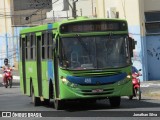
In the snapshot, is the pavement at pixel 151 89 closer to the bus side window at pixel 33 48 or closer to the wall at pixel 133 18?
the wall at pixel 133 18

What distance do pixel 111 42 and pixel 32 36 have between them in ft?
14.7

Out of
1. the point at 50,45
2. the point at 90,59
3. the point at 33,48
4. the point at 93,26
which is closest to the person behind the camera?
the point at 90,59

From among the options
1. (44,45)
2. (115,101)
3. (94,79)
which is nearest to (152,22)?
(44,45)

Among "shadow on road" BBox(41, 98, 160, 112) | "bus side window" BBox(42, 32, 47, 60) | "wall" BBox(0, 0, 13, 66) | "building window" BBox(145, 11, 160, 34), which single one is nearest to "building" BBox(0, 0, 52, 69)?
"wall" BBox(0, 0, 13, 66)

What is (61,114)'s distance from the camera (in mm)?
19078

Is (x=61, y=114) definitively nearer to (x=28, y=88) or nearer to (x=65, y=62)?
(x=65, y=62)

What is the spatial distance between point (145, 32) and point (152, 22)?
2.68 ft

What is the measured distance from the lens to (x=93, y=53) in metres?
19.8

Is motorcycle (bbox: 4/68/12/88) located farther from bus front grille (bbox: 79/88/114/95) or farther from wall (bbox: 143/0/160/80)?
bus front grille (bbox: 79/88/114/95)

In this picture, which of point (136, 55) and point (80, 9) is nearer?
point (136, 55)

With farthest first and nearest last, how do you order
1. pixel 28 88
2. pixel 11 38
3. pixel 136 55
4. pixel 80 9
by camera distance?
pixel 11 38 → pixel 80 9 → pixel 136 55 → pixel 28 88

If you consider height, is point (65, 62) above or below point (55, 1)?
below

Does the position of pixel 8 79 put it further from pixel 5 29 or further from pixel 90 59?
pixel 5 29

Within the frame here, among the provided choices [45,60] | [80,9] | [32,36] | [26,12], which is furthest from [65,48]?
[26,12]
